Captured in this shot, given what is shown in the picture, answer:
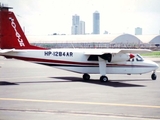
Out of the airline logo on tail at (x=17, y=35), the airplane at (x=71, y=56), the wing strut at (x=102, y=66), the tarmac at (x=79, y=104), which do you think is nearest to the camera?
the tarmac at (x=79, y=104)

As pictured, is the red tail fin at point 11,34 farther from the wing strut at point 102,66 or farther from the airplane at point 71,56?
the wing strut at point 102,66

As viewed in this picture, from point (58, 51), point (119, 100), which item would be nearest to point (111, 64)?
point (58, 51)

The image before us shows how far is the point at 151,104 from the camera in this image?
61.5 feet

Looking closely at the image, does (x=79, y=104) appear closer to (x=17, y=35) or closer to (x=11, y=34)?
(x=11, y=34)

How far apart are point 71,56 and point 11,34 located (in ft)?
17.0

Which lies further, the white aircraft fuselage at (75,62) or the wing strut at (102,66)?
the wing strut at (102,66)

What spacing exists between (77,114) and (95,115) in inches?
30.2

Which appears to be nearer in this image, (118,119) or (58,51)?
(118,119)

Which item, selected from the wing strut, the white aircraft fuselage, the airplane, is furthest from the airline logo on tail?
the wing strut

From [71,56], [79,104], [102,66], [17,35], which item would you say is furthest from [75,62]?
[79,104]

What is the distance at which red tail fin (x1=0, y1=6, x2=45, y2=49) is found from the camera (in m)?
29.2

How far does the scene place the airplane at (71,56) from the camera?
2948 cm

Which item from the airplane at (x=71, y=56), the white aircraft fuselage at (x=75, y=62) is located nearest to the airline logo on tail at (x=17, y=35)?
the airplane at (x=71, y=56)

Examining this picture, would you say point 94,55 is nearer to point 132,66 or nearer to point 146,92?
point 132,66
